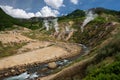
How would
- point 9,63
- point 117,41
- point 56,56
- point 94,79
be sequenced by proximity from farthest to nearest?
point 56,56
point 9,63
point 117,41
point 94,79

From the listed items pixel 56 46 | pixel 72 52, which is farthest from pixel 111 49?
pixel 56 46

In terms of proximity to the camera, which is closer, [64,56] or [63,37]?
[64,56]

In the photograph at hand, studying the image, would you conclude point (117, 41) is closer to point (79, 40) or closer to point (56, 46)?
point (56, 46)

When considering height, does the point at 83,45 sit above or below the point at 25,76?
above

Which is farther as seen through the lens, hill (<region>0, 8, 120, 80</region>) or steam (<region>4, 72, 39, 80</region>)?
steam (<region>4, 72, 39, 80</region>)

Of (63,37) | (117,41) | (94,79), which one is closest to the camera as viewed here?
(94,79)

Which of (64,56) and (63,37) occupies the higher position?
(63,37)

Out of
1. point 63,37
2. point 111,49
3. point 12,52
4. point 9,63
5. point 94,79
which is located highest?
point 63,37

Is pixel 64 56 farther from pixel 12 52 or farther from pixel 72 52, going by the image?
pixel 12 52

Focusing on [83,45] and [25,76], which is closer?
[25,76]

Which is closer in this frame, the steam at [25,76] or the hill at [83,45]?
the hill at [83,45]
